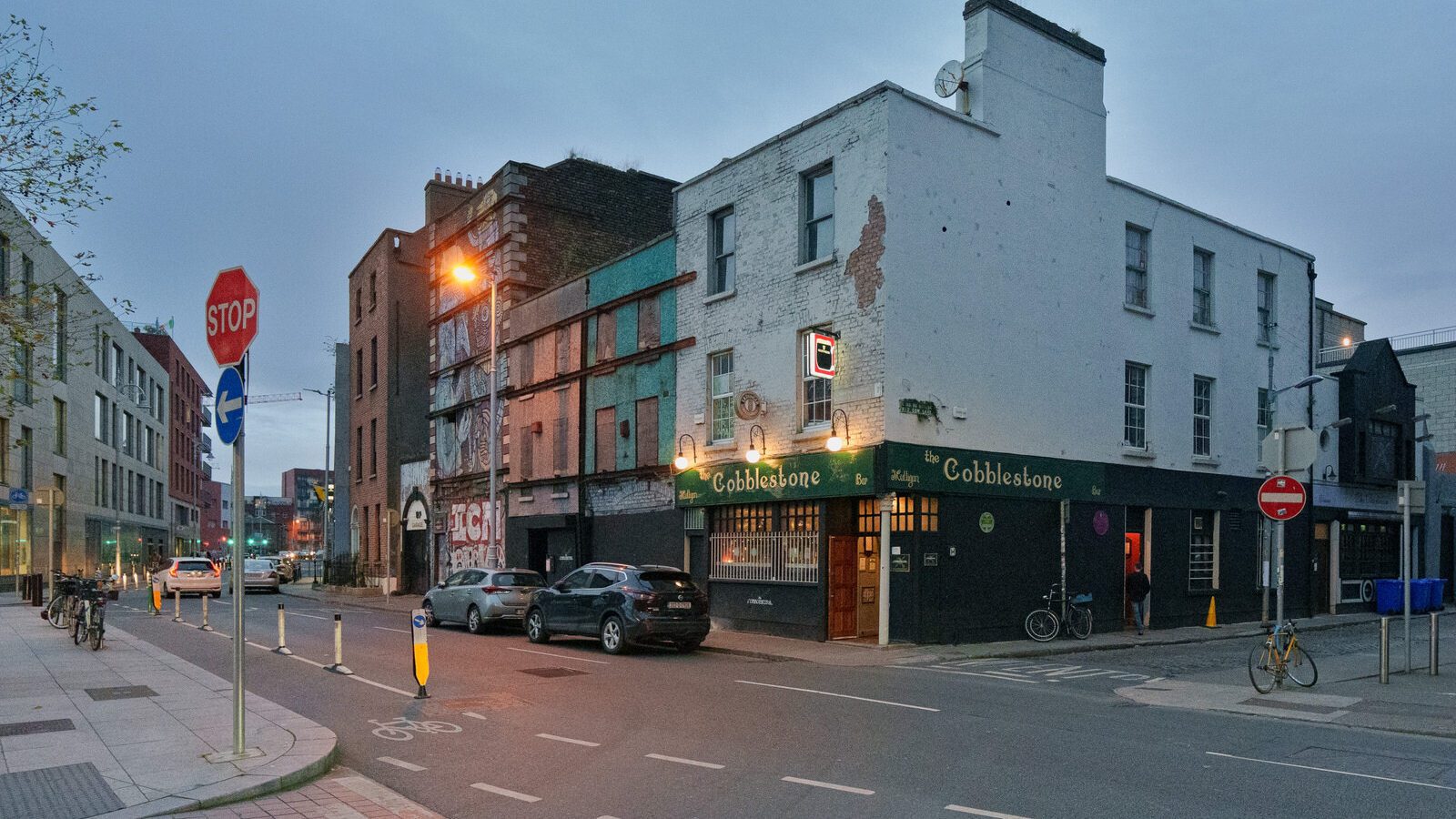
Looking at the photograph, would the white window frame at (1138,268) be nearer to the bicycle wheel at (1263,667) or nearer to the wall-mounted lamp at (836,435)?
the wall-mounted lamp at (836,435)

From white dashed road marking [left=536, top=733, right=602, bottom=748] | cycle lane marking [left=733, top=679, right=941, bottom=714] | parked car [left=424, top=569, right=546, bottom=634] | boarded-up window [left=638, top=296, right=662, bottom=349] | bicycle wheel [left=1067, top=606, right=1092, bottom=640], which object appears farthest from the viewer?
boarded-up window [left=638, top=296, right=662, bottom=349]

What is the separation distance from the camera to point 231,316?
867cm

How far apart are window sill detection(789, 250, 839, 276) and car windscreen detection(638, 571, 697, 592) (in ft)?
22.2

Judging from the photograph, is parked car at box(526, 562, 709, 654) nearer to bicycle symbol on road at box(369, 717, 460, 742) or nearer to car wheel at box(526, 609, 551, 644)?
car wheel at box(526, 609, 551, 644)

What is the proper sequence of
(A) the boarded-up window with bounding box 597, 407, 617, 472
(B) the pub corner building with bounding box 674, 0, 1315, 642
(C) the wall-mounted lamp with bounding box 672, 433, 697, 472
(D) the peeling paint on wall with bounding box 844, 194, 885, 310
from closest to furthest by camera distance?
1. (D) the peeling paint on wall with bounding box 844, 194, 885, 310
2. (B) the pub corner building with bounding box 674, 0, 1315, 642
3. (C) the wall-mounted lamp with bounding box 672, 433, 697, 472
4. (A) the boarded-up window with bounding box 597, 407, 617, 472

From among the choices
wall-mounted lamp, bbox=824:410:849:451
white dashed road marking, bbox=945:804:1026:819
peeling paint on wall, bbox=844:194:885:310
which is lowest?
white dashed road marking, bbox=945:804:1026:819

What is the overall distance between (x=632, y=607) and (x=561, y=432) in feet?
41.0

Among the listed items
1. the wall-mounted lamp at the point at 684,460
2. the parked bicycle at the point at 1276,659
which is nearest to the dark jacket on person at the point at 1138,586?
the parked bicycle at the point at 1276,659

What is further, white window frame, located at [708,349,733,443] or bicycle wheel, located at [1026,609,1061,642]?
white window frame, located at [708,349,733,443]

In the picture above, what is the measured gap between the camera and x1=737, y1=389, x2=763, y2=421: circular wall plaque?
22484 mm

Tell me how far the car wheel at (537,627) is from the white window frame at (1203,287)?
1770cm

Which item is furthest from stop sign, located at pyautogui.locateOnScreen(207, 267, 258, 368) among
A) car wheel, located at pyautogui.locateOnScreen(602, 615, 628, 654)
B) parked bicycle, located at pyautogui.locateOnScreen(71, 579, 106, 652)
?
parked bicycle, located at pyautogui.locateOnScreen(71, 579, 106, 652)

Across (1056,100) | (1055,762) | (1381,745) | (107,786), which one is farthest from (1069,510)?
(107,786)

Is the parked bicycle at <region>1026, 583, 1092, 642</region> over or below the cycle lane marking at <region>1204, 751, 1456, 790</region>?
below
